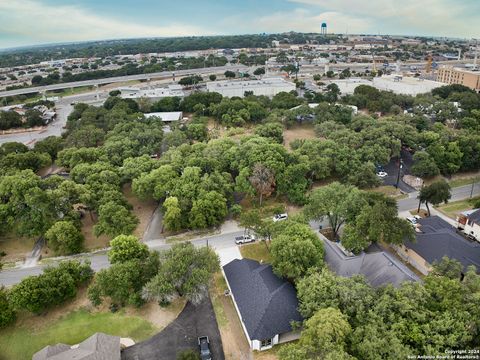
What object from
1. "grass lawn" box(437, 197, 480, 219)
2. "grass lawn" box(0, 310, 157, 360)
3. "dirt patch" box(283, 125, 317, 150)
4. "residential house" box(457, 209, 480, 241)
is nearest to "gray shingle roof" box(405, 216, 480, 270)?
"residential house" box(457, 209, 480, 241)

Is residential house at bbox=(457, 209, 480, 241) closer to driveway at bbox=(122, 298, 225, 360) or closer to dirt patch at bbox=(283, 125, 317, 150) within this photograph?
driveway at bbox=(122, 298, 225, 360)

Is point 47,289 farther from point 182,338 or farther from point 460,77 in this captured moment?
point 460,77

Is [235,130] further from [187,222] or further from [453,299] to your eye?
[453,299]

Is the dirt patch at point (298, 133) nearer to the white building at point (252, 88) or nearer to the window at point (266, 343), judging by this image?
the white building at point (252, 88)

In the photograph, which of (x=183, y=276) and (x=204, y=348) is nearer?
(x=204, y=348)

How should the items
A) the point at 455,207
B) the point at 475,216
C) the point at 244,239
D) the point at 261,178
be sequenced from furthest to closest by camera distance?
the point at 455,207 < the point at 261,178 < the point at 475,216 < the point at 244,239

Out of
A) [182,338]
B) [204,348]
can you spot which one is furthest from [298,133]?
[204,348]

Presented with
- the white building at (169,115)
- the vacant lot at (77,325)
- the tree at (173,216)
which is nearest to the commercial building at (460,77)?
the white building at (169,115)

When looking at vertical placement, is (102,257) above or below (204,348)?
above
